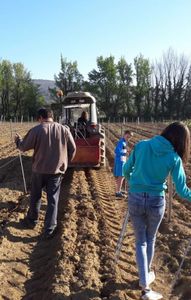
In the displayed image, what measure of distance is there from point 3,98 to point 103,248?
76.0 m

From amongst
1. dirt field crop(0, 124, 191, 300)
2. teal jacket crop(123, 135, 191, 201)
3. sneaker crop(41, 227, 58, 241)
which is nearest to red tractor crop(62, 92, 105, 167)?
dirt field crop(0, 124, 191, 300)

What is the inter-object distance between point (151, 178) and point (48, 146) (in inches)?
103

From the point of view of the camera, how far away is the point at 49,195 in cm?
673

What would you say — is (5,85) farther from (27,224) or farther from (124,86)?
(27,224)

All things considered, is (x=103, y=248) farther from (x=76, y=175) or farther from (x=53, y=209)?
(x=76, y=175)

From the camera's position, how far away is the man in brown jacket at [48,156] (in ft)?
22.0

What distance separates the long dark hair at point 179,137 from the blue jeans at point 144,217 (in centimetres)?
54

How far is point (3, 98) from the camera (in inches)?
3132

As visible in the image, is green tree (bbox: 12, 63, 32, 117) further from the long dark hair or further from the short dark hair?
the long dark hair

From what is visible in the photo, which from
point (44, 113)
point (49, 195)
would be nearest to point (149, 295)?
point (49, 195)

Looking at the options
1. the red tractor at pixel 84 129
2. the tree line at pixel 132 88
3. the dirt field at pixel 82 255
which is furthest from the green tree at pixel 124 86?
the dirt field at pixel 82 255

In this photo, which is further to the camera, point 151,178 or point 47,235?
point 47,235

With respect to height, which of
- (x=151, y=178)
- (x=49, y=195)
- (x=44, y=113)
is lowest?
(x=49, y=195)

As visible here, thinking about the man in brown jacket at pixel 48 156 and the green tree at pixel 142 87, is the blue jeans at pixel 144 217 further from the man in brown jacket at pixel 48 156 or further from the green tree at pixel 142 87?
the green tree at pixel 142 87
